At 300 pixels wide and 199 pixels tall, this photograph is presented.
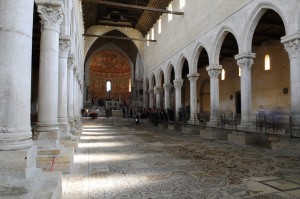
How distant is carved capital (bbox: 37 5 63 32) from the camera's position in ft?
21.3

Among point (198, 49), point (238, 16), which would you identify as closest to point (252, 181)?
point (238, 16)

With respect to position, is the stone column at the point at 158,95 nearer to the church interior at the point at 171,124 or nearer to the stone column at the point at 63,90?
the church interior at the point at 171,124

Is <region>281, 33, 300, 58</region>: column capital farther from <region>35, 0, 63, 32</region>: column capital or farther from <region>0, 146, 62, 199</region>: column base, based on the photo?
<region>0, 146, 62, 199</region>: column base

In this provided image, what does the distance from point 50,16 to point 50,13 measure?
0.09m

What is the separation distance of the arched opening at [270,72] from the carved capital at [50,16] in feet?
43.0

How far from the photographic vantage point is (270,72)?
19.6 m

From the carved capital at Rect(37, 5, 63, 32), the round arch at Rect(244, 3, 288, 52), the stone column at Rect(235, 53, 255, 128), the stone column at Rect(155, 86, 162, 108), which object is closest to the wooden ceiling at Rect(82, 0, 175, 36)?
the stone column at Rect(155, 86, 162, 108)

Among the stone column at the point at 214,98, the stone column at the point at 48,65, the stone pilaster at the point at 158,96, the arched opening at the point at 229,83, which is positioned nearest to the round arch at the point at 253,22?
the stone column at the point at 214,98

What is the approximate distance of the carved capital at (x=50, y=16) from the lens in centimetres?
649

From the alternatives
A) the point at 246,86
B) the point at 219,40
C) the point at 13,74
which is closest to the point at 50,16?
the point at 13,74

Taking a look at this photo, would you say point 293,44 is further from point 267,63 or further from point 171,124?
point 171,124

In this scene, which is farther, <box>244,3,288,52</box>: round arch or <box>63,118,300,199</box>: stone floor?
<box>244,3,288,52</box>: round arch

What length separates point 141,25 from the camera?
32.4 metres

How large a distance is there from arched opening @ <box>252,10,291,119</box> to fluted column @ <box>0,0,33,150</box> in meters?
15.4
